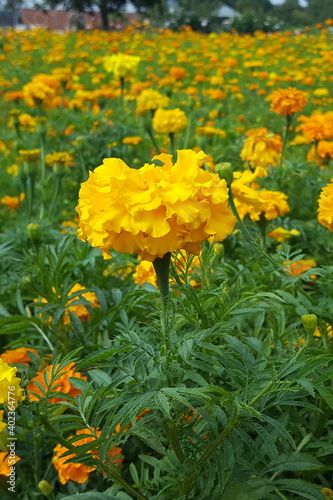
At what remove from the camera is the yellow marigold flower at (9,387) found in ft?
2.27

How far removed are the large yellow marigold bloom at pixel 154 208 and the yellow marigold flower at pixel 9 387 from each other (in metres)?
0.21

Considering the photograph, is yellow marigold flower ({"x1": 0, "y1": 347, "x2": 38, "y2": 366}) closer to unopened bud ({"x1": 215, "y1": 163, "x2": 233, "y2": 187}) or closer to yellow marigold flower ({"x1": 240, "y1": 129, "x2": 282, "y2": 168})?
unopened bud ({"x1": 215, "y1": 163, "x2": 233, "y2": 187})

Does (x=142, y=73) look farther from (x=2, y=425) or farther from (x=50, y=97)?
(x=2, y=425)

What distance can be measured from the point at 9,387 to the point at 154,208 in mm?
303

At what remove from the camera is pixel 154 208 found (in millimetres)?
642

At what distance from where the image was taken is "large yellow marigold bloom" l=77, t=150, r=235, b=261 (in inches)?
25.6

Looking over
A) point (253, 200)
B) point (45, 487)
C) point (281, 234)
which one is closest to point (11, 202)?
point (281, 234)

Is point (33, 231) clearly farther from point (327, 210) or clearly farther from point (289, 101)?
point (289, 101)

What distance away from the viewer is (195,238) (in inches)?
27.0

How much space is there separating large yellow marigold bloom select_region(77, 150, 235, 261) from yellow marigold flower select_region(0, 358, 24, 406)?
21 cm

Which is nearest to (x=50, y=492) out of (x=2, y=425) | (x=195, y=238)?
(x=2, y=425)

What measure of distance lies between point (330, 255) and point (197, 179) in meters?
0.94

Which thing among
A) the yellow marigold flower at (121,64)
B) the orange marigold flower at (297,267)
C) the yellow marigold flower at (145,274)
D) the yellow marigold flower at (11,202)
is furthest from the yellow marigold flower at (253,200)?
the yellow marigold flower at (121,64)

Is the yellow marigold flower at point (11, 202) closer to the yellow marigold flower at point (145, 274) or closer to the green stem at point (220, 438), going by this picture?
the yellow marigold flower at point (145, 274)
